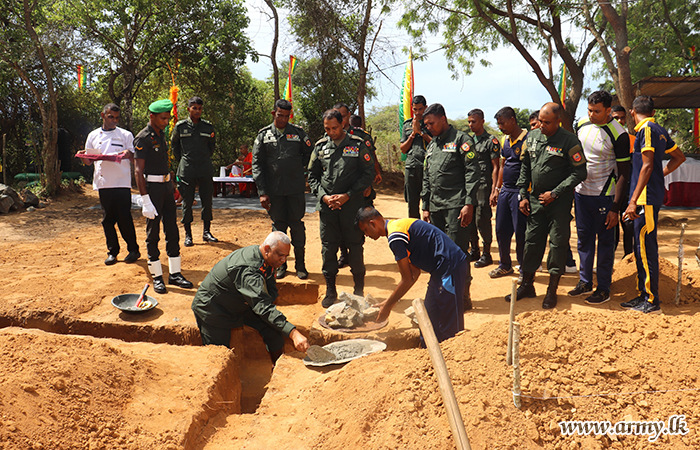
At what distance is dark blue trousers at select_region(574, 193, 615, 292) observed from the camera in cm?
443

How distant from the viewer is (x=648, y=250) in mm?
4020

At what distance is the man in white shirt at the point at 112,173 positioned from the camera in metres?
5.53

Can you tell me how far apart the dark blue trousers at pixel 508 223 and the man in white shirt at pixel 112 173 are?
14.4 feet

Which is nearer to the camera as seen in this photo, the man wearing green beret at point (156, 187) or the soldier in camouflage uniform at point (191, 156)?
the man wearing green beret at point (156, 187)

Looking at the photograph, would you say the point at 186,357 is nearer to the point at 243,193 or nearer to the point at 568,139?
the point at 568,139

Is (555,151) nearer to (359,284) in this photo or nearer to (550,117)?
(550,117)

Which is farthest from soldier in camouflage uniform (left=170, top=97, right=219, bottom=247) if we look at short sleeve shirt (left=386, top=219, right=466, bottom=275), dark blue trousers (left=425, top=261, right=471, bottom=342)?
dark blue trousers (left=425, top=261, right=471, bottom=342)

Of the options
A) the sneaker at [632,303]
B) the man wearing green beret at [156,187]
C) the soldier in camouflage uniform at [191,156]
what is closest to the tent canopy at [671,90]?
the sneaker at [632,303]

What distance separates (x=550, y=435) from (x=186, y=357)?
2.56 meters

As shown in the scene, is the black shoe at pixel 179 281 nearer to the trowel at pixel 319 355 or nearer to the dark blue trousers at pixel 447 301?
the trowel at pixel 319 355

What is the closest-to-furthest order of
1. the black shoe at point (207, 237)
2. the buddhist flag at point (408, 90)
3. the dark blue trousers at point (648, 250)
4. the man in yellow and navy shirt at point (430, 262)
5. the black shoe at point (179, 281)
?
the man in yellow and navy shirt at point (430, 262), the dark blue trousers at point (648, 250), the black shoe at point (179, 281), the black shoe at point (207, 237), the buddhist flag at point (408, 90)

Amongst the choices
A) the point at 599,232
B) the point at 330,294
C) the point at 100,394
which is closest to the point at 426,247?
the point at 330,294

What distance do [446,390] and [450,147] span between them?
284cm

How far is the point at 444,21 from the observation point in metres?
12.2
